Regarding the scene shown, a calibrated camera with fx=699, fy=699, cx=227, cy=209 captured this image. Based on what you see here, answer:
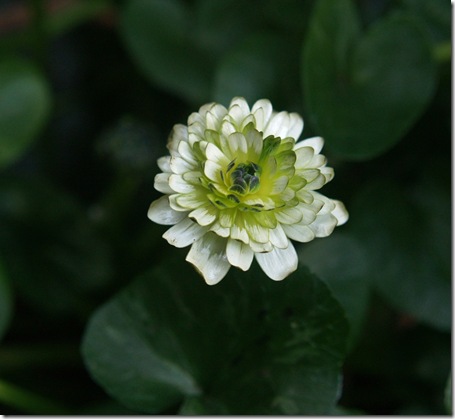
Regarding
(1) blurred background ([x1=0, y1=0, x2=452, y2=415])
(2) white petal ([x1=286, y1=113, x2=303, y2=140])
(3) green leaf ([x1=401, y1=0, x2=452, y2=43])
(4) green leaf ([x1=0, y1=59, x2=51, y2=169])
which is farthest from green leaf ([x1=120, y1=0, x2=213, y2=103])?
(2) white petal ([x1=286, y1=113, x2=303, y2=140])

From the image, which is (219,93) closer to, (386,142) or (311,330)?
(386,142)

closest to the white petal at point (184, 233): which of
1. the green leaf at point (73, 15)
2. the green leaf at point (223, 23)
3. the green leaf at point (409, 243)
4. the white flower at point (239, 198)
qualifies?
the white flower at point (239, 198)

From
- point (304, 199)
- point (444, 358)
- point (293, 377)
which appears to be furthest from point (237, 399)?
point (444, 358)

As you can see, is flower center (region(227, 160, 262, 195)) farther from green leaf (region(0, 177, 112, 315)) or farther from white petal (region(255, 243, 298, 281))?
green leaf (region(0, 177, 112, 315))

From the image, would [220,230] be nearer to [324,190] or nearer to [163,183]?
[163,183]

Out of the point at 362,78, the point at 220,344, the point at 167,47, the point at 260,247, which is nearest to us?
the point at 260,247

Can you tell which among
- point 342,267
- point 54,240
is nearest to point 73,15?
point 54,240
